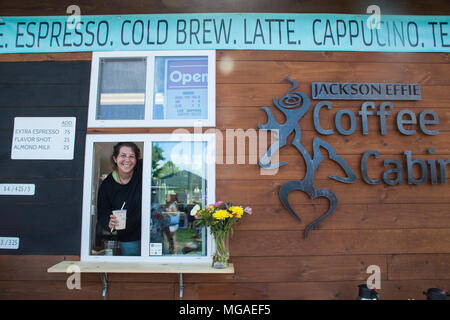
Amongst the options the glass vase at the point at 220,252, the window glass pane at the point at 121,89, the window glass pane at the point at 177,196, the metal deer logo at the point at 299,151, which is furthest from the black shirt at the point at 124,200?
the metal deer logo at the point at 299,151

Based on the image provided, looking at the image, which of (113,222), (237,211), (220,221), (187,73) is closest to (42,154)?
(113,222)

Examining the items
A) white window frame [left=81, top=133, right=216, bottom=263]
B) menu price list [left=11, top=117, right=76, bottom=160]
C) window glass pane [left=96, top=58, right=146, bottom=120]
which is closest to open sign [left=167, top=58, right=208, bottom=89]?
window glass pane [left=96, top=58, right=146, bottom=120]

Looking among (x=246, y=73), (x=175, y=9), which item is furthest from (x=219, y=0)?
(x=246, y=73)

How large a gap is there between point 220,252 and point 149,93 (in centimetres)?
143

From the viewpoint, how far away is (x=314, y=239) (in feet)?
7.49

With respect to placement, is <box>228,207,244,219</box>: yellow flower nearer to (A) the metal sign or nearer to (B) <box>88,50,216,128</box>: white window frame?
(A) the metal sign

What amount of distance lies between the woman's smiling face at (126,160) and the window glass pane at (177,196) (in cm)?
18

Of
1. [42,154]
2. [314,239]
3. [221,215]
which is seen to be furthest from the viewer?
[42,154]

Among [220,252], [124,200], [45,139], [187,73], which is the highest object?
[187,73]

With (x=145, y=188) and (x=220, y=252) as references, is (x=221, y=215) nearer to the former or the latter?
(x=220, y=252)

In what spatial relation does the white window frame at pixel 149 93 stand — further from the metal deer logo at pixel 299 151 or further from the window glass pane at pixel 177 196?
the metal deer logo at pixel 299 151

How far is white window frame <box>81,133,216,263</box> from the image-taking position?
2.28m

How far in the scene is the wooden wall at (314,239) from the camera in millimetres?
2260
